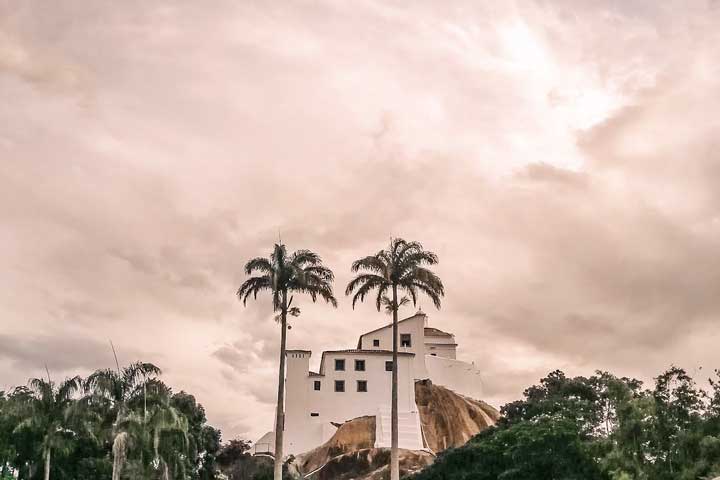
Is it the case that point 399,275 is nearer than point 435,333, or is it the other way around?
point 399,275

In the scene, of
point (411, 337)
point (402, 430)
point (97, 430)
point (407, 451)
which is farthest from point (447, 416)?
point (97, 430)

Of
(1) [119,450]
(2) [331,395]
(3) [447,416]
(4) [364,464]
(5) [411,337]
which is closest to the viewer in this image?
(1) [119,450]

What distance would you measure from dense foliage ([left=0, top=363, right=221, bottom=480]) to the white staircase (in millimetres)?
28186

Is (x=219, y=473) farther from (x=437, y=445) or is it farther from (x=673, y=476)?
(x=673, y=476)

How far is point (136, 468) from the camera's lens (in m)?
38.0

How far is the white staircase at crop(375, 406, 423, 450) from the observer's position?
7588 centimetres

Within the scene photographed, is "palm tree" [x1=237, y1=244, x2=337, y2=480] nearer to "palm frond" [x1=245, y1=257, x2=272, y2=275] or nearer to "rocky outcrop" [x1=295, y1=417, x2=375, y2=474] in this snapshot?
"palm frond" [x1=245, y1=257, x2=272, y2=275]

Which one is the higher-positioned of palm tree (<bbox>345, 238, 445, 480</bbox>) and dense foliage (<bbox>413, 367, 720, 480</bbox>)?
palm tree (<bbox>345, 238, 445, 480</bbox>)

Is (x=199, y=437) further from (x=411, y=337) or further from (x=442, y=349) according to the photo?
(x=442, y=349)

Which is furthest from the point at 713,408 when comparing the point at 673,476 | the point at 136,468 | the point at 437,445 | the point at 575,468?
the point at 437,445

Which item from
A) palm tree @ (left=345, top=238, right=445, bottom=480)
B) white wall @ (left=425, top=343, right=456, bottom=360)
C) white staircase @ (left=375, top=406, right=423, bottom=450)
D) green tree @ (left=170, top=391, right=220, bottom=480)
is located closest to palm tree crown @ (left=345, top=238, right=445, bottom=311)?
palm tree @ (left=345, top=238, right=445, bottom=480)

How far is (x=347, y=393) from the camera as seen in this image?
269ft

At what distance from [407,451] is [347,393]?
12086 millimetres

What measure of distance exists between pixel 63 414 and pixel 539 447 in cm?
2578
